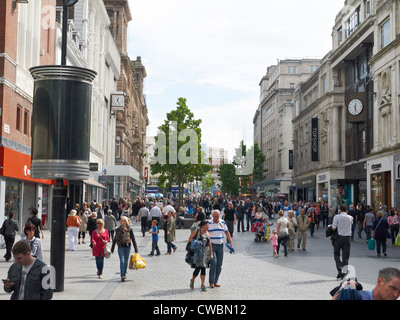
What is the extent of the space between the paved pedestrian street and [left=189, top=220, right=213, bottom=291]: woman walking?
1.21 feet

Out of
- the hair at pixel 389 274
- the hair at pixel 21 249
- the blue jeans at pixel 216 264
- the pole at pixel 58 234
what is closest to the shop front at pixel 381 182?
the blue jeans at pixel 216 264

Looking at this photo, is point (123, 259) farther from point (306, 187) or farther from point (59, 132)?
point (306, 187)

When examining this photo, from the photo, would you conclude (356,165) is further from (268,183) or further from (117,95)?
(268,183)

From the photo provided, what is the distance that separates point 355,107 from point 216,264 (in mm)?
33688

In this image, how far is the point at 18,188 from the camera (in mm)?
25062

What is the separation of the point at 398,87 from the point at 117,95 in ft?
103

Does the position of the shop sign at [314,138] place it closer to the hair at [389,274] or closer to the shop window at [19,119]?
the shop window at [19,119]

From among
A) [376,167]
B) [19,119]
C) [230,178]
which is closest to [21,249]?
[19,119]

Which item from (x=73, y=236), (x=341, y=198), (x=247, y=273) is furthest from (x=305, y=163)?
(x=247, y=273)

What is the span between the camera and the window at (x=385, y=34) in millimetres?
35750

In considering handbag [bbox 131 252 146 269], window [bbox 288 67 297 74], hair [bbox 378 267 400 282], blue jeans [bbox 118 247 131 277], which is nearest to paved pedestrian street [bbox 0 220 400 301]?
blue jeans [bbox 118 247 131 277]

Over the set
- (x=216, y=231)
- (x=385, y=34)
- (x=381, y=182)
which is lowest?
(x=216, y=231)

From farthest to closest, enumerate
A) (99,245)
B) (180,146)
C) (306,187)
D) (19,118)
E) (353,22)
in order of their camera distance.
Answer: (306,187)
(180,146)
(353,22)
(19,118)
(99,245)

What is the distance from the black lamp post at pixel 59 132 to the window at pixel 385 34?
29496mm
